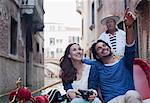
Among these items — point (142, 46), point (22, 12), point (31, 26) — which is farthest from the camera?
point (31, 26)

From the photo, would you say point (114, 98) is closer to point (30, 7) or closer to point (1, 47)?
point (1, 47)

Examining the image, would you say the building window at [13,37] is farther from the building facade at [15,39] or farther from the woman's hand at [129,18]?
the woman's hand at [129,18]

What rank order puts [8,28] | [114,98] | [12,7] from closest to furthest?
1. [114,98]
2. [8,28]
3. [12,7]

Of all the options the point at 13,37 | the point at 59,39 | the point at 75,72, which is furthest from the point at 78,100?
the point at 59,39

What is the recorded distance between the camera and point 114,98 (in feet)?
10.1

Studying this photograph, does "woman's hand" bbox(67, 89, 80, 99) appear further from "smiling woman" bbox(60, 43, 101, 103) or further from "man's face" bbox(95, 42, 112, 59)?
"man's face" bbox(95, 42, 112, 59)

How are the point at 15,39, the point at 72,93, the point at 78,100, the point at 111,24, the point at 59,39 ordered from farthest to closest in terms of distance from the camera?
1. the point at 59,39
2. the point at 15,39
3. the point at 111,24
4. the point at 72,93
5. the point at 78,100

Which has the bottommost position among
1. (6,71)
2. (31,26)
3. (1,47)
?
(6,71)

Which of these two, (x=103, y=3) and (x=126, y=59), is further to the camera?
(x=103, y=3)

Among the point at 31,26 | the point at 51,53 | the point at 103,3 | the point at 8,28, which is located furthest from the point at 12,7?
the point at 51,53

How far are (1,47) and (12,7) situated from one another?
2385 mm

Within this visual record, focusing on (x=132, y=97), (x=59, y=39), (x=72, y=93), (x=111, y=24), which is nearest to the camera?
(x=132, y=97)

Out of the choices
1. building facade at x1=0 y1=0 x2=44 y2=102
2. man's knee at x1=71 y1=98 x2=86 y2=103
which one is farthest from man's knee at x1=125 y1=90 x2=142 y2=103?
building facade at x1=0 y1=0 x2=44 y2=102

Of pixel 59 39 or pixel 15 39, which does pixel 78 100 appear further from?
pixel 59 39
